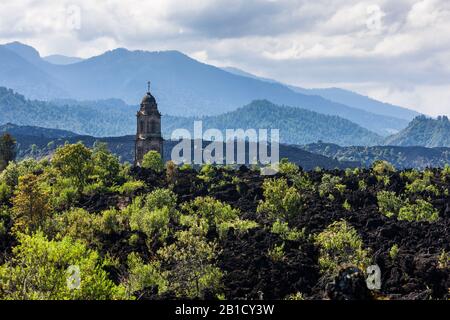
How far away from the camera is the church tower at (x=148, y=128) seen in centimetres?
10506

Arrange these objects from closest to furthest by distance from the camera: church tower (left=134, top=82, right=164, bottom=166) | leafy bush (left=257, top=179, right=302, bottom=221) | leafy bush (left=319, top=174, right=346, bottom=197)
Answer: leafy bush (left=257, top=179, right=302, bottom=221)
leafy bush (left=319, top=174, right=346, bottom=197)
church tower (left=134, top=82, right=164, bottom=166)

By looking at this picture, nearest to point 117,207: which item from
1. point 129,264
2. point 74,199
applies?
point 74,199

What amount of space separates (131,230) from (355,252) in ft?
70.9

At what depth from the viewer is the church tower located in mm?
105062

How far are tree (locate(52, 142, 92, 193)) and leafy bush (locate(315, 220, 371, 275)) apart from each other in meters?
37.9

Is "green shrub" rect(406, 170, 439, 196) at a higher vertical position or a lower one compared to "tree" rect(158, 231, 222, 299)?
higher

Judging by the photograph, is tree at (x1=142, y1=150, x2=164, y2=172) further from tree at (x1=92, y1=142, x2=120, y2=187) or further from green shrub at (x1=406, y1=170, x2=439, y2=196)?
green shrub at (x1=406, y1=170, x2=439, y2=196)

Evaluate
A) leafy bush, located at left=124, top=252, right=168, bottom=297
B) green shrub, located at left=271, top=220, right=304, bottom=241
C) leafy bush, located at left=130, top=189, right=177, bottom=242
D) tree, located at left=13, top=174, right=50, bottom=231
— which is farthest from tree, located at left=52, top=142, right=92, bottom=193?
leafy bush, located at left=124, top=252, right=168, bottom=297

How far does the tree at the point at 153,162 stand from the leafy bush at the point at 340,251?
45700 millimetres

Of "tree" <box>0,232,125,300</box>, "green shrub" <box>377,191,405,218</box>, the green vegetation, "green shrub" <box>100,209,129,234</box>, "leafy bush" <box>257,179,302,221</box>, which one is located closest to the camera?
"tree" <box>0,232,125,300</box>

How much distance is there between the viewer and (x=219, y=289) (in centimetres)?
4716

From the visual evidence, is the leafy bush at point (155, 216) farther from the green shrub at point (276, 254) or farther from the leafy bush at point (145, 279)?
the green shrub at point (276, 254)

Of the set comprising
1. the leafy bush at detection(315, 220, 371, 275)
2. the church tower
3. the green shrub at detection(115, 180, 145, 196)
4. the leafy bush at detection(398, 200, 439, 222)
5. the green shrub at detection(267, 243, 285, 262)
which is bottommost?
the green shrub at detection(267, 243, 285, 262)
